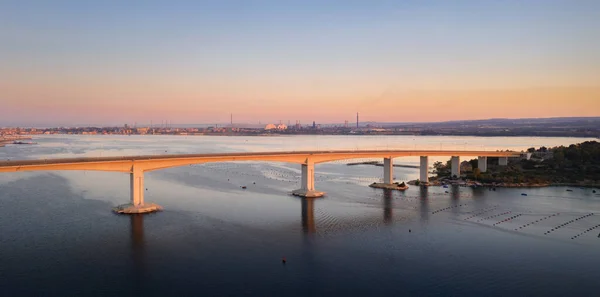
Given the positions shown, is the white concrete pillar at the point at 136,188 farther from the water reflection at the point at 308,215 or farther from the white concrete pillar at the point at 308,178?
the white concrete pillar at the point at 308,178

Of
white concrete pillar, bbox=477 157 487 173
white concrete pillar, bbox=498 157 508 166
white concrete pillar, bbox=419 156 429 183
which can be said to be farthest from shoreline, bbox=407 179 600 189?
white concrete pillar, bbox=498 157 508 166

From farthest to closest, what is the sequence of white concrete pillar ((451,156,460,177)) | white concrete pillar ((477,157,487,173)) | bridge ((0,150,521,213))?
white concrete pillar ((477,157,487,173)), white concrete pillar ((451,156,460,177)), bridge ((0,150,521,213))

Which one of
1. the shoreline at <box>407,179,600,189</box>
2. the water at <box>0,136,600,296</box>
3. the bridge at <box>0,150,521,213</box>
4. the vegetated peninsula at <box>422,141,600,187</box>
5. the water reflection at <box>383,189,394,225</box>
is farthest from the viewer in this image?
the vegetated peninsula at <box>422,141,600,187</box>

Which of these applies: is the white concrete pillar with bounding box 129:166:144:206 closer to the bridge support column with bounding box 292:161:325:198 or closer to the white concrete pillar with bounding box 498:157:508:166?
the bridge support column with bounding box 292:161:325:198

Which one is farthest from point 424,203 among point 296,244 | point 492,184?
point 296,244

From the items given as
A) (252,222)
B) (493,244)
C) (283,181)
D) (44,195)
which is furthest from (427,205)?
(44,195)
